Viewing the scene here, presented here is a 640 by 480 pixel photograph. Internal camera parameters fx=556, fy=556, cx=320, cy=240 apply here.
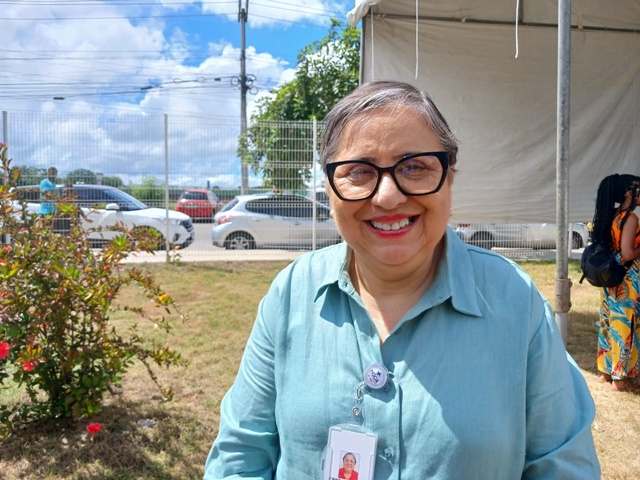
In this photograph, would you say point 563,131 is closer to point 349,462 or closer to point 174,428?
point 349,462

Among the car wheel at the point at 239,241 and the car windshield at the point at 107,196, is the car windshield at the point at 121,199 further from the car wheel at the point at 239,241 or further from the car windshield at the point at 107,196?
the car wheel at the point at 239,241

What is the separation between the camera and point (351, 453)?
1145mm

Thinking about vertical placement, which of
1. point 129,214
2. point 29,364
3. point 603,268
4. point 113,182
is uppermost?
point 113,182

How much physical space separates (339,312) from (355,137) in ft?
1.30

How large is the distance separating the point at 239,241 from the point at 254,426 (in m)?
8.41

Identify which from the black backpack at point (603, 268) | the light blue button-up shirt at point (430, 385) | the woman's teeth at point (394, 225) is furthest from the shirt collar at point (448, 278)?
the black backpack at point (603, 268)

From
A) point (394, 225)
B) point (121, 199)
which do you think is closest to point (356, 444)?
point (394, 225)

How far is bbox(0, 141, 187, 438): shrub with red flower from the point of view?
8.89ft

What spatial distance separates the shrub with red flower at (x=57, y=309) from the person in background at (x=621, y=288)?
114 inches

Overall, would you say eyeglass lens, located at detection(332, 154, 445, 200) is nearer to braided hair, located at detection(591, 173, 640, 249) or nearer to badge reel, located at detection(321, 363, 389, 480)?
badge reel, located at detection(321, 363, 389, 480)

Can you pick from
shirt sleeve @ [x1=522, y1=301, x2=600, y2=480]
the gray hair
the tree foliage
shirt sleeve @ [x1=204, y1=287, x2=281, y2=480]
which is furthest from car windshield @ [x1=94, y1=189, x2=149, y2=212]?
shirt sleeve @ [x1=522, y1=301, x2=600, y2=480]

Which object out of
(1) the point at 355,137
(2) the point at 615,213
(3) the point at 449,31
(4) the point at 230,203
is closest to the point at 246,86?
(4) the point at 230,203

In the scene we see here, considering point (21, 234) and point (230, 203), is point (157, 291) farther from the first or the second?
point (230, 203)

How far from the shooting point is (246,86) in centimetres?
2408
